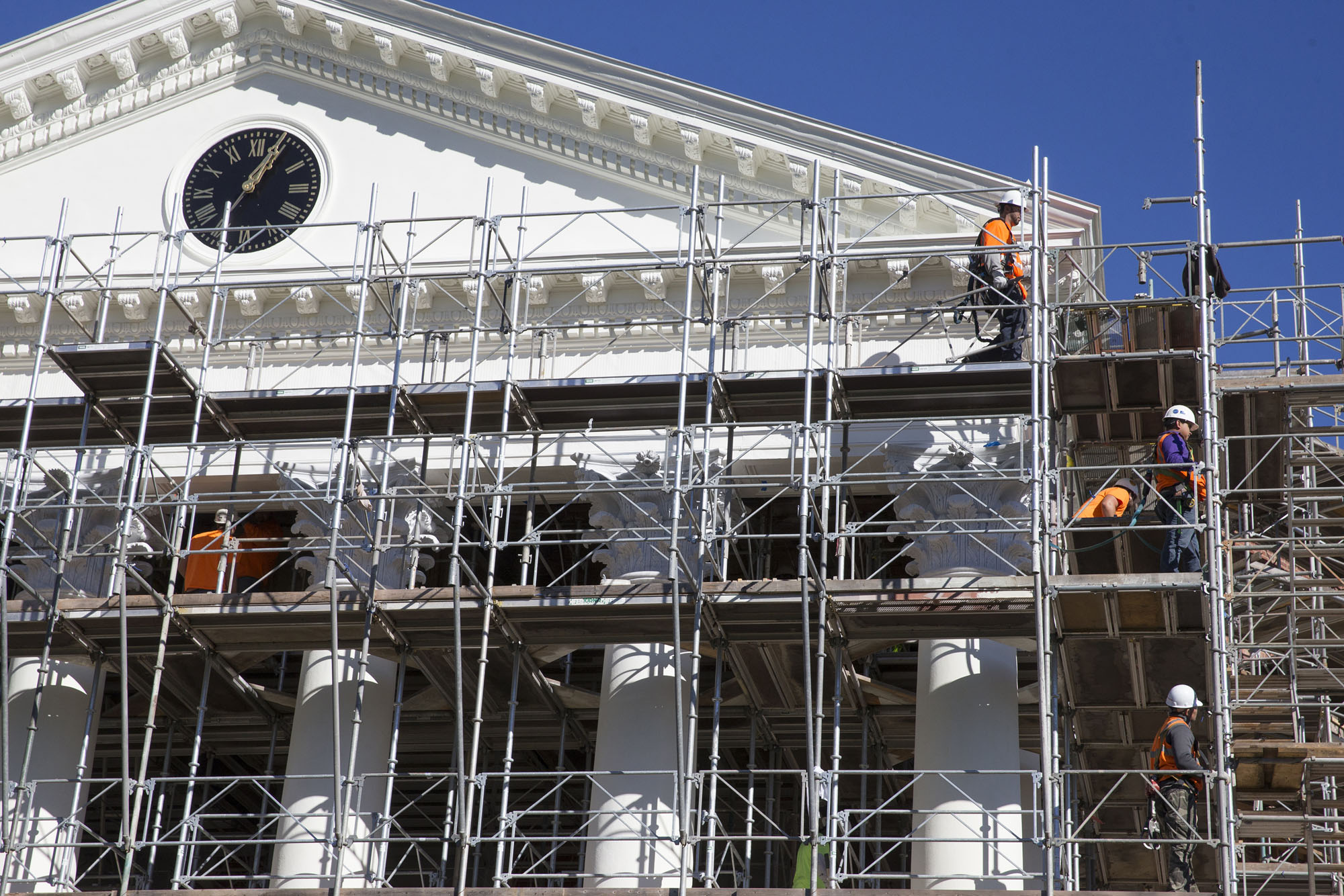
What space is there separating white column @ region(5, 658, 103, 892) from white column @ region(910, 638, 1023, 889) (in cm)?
1079

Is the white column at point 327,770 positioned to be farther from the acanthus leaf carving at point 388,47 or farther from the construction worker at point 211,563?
the acanthus leaf carving at point 388,47

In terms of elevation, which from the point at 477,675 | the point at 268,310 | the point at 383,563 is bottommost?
the point at 477,675

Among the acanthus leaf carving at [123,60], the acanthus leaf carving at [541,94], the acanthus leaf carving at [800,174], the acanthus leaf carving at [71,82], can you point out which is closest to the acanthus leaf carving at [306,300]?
the acanthus leaf carving at [541,94]

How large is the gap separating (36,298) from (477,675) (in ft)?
32.2

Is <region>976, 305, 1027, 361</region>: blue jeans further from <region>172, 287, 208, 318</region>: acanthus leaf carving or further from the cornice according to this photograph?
<region>172, 287, 208, 318</region>: acanthus leaf carving

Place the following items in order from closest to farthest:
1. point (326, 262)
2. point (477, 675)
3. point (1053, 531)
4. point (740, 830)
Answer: point (1053, 531)
point (477, 675)
point (326, 262)
point (740, 830)

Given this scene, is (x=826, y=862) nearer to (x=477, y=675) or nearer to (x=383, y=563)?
(x=477, y=675)

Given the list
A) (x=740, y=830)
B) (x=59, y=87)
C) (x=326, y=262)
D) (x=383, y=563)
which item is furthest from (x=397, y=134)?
(x=740, y=830)

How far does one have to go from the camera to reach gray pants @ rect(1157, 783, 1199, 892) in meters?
21.0

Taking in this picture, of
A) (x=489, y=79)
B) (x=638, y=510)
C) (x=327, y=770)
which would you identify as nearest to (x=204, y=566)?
(x=327, y=770)

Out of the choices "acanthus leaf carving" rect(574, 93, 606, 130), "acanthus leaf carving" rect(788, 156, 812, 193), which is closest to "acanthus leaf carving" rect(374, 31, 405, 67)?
"acanthus leaf carving" rect(574, 93, 606, 130)

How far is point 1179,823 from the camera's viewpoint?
21.0m

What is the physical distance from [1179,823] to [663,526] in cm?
759

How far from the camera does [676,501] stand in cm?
2309
